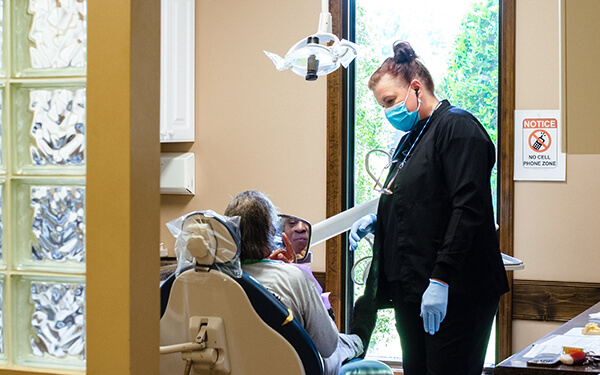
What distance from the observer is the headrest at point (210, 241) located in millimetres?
1980

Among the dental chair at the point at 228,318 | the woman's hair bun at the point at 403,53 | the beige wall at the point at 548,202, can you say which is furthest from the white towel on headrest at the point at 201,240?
the beige wall at the point at 548,202

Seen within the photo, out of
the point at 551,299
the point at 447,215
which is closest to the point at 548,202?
the point at 551,299

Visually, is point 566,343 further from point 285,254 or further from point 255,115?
point 255,115

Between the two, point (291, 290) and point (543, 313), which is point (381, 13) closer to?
point (543, 313)

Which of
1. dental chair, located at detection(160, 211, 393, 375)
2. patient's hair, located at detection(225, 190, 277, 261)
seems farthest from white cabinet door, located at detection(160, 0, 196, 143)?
dental chair, located at detection(160, 211, 393, 375)

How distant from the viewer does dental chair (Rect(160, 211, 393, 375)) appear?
2.00m

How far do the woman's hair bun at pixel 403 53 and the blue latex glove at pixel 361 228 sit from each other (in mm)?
642

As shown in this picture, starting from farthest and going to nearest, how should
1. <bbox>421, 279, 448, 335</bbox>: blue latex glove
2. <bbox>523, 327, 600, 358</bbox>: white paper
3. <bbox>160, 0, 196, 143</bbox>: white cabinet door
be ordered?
1. <bbox>160, 0, 196, 143</bbox>: white cabinet door
2. <bbox>421, 279, 448, 335</bbox>: blue latex glove
3. <bbox>523, 327, 600, 358</bbox>: white paper

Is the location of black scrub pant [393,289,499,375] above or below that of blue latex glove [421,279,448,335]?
below

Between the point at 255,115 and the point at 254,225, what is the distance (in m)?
1.69

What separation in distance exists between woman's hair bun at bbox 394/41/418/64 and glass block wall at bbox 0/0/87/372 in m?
1.47

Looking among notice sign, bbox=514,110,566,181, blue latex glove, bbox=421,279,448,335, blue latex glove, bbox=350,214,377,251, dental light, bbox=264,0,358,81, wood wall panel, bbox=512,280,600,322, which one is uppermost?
dental light, bbox=264,0,358,81

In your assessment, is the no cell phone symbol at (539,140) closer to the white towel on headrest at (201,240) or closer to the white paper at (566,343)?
the white paper at (566,343)

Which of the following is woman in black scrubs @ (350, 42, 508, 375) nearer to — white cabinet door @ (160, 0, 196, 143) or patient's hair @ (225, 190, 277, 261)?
patient's hair @ (225, 190, 277, 261)
